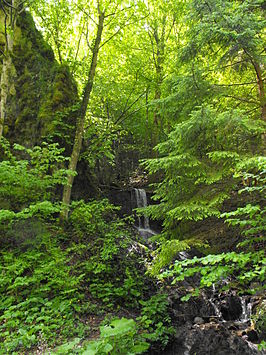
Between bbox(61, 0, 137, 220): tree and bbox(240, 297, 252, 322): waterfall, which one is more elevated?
bbox(61, 0, 137, 220): tree

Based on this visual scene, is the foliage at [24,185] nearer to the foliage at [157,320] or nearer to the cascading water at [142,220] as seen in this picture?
the foliage at [157,320]

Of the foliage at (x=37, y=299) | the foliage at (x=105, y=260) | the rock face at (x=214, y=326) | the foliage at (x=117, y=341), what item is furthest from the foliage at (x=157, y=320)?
the foliage at (x=37, y=299)

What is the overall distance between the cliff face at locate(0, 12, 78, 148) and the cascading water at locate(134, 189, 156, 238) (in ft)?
15.6

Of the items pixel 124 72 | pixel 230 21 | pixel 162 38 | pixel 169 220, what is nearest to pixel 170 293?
pixel 169 220

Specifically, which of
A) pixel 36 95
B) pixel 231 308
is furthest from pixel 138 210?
pixel 36 95

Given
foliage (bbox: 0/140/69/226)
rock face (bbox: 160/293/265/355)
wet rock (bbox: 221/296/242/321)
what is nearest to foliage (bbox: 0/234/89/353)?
foliage (bbox: 0/140/69/226)

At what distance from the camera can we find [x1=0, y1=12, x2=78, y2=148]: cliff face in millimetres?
8211

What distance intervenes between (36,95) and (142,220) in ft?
22.4

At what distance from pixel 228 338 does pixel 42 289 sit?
377cm

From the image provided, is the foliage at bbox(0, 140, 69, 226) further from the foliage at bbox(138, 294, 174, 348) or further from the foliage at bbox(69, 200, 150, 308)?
the foliage at bbox(138, 294, 174, 348)

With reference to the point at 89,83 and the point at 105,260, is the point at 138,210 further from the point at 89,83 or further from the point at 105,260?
the point at 89,83

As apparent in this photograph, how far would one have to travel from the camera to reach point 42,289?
465 centimetres

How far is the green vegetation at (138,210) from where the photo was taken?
3746mm

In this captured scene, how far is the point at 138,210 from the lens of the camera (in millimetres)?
5238
